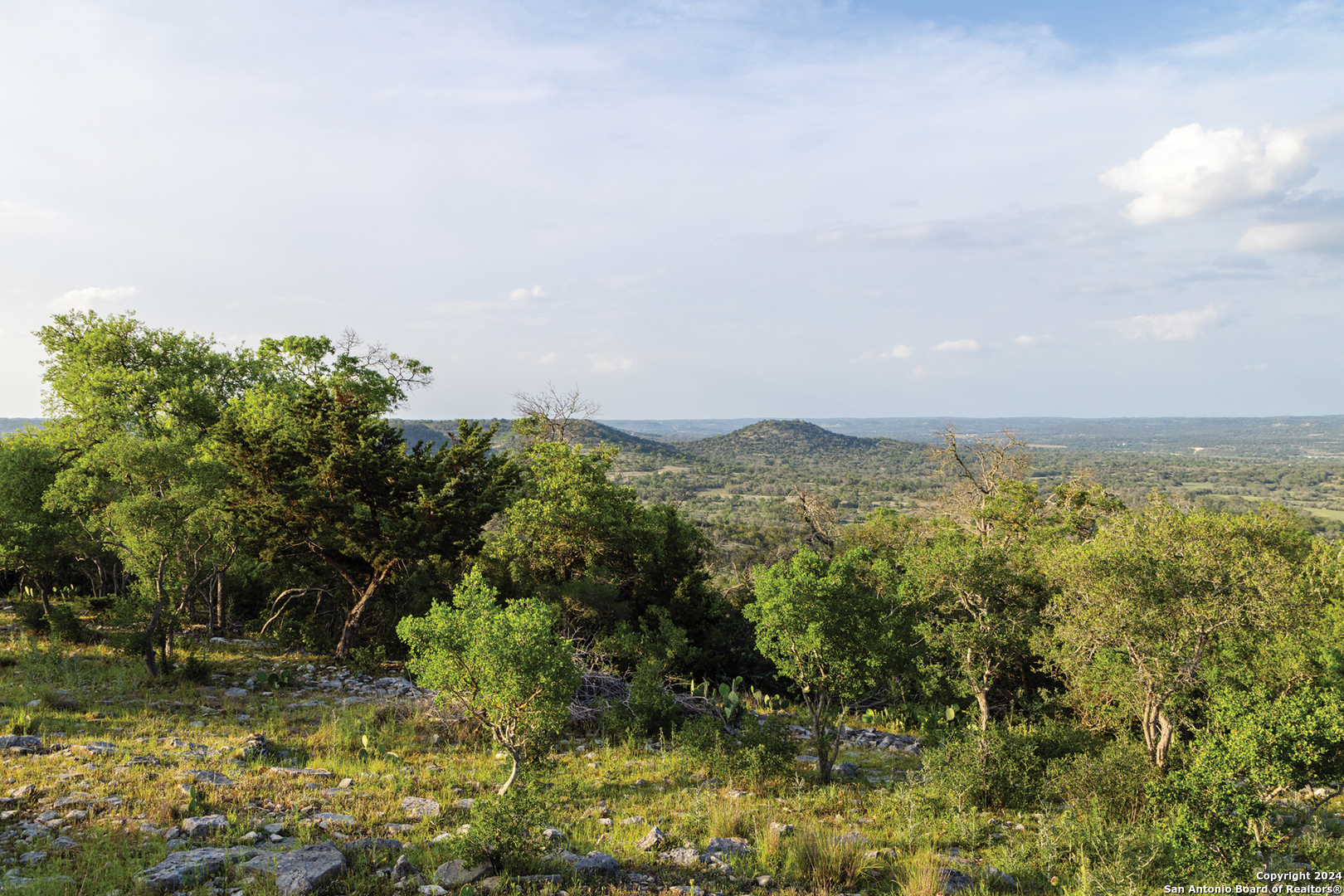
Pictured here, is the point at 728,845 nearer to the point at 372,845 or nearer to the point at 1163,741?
the point at 372,845

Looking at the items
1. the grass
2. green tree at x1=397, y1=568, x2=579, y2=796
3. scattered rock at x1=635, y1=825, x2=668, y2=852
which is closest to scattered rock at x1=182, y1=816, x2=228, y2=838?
the grass

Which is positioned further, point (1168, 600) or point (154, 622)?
point (154, 622)

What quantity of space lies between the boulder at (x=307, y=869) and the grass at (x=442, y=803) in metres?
0.16

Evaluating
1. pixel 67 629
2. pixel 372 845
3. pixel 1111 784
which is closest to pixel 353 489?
pixel 67 629

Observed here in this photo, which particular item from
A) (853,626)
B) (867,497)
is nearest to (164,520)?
(853,626)

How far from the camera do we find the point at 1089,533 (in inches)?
1105

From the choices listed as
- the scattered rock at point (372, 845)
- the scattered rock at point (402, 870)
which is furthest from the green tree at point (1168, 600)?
the scattered rock at point (372, 845)

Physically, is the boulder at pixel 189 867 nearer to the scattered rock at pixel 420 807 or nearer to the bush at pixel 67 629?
the scattered rock at pixel 420 807

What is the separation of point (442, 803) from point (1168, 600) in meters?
13.7

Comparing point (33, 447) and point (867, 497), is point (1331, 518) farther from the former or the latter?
point (33, 447)

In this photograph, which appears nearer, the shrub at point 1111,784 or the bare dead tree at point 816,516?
the shrub at point 1111,784

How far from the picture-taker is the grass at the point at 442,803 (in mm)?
6875

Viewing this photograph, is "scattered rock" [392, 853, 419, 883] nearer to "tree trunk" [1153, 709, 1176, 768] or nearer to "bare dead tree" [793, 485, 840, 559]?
"tree trunk" [1153, 709, 1176, 768]

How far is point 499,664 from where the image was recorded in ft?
26.4
